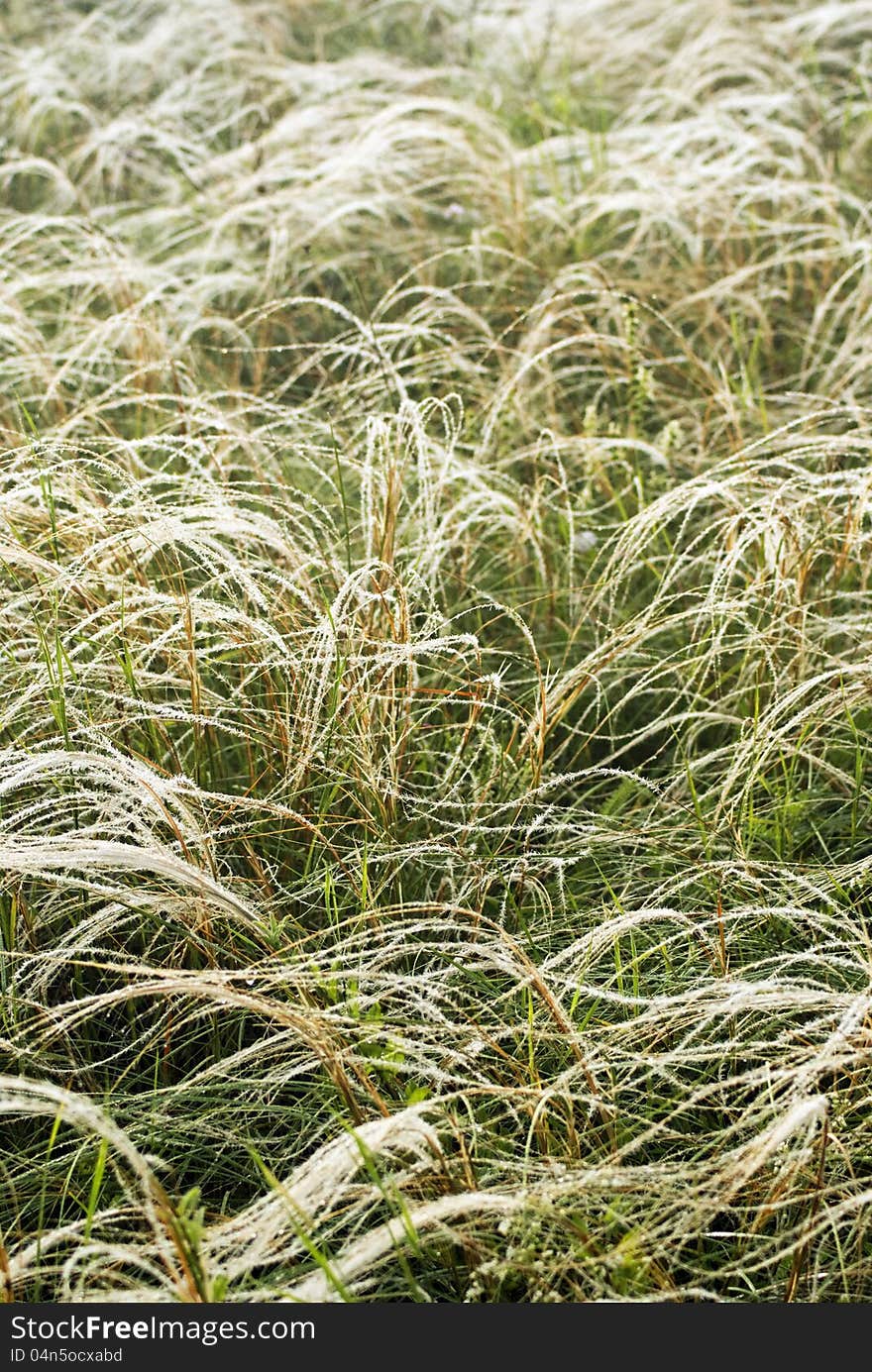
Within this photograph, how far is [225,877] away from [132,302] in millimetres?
1389

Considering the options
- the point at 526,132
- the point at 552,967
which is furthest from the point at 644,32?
the point at 552,967

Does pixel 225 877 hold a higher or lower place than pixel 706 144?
lower

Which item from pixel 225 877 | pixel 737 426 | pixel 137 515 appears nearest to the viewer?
pixel 225 877

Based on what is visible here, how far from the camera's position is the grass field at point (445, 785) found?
1095mm

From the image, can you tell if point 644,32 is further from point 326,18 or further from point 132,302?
point 132,302

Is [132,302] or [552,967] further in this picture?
[132,302]

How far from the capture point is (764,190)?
2.47m

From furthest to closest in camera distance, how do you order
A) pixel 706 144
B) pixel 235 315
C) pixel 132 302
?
pixel 706 144 → pixel 235 315 → pixel 132 302

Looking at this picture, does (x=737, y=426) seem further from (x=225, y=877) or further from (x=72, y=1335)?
(x=72, y=1335)

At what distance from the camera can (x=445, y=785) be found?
1.47 meters

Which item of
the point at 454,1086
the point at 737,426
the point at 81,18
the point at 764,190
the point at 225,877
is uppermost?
the point at 81,18

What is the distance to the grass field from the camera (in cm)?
109

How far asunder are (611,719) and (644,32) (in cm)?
262

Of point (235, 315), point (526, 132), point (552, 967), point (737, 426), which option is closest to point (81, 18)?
point (526, 132)
